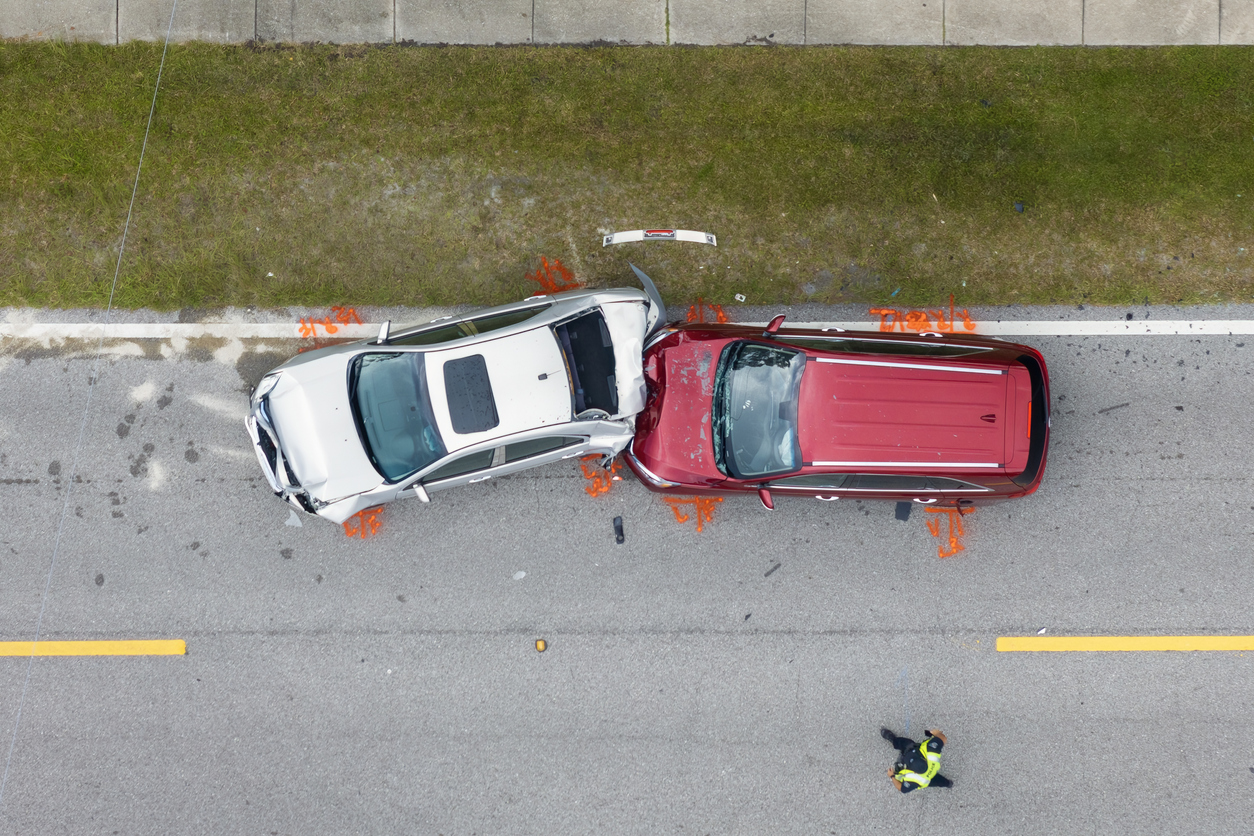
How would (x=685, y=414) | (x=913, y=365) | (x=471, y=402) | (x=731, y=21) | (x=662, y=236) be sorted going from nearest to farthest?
(x=471, y=402)
(x=913, y=365)
(x=685, y=414)
(x=662, y=236)
(x=731, y=21)

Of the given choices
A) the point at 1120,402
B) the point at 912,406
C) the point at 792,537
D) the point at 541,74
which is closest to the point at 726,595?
the point at 792,537

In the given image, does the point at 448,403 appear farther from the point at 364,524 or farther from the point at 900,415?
the point at 900,415

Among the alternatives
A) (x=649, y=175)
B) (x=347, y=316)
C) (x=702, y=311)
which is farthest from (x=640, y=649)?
(x=649, y=175)

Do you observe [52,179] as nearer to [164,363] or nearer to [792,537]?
[164,363]

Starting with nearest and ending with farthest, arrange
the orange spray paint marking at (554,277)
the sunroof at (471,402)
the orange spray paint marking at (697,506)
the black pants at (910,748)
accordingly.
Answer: the sunroof at (471,402)
the black pants at (910,748)
the orange spray paint marking at (697,506)
the orange spray paint marking at (554,277)

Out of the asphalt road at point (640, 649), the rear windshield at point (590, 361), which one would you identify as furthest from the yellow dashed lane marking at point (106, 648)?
the rear windshield at point (590, 361)

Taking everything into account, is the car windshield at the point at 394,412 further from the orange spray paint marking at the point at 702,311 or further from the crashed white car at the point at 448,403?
the orange spray paint marking at the point at 702,311

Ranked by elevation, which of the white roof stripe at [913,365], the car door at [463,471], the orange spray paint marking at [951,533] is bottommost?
the orange spray paint marking at [951,533]
